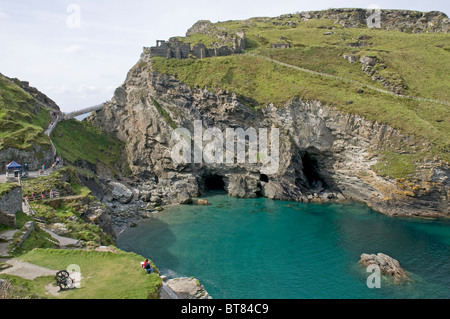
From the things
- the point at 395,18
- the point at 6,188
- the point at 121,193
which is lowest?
the point at 121,193

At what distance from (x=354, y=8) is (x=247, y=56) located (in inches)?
2855

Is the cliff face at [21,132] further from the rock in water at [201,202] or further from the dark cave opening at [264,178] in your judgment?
the dark cave opening at [264,178]

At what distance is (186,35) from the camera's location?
11262cm

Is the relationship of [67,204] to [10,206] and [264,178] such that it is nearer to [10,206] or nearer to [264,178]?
[10,206]

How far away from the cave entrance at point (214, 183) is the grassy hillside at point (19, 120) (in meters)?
34.0

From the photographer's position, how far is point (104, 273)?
19312 mm

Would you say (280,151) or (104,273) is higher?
(280,151)

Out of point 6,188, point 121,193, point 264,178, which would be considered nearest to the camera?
point 6,188

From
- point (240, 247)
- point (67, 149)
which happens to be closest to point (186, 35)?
point (67, 149)

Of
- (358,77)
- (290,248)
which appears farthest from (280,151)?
(358,77)

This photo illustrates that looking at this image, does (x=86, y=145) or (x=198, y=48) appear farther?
(x=198, y=48)

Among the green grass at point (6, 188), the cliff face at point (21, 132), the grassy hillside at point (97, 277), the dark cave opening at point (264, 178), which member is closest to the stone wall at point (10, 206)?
the green grass at point (6, 188)

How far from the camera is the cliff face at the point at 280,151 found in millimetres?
51872

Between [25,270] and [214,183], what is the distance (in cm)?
5269
